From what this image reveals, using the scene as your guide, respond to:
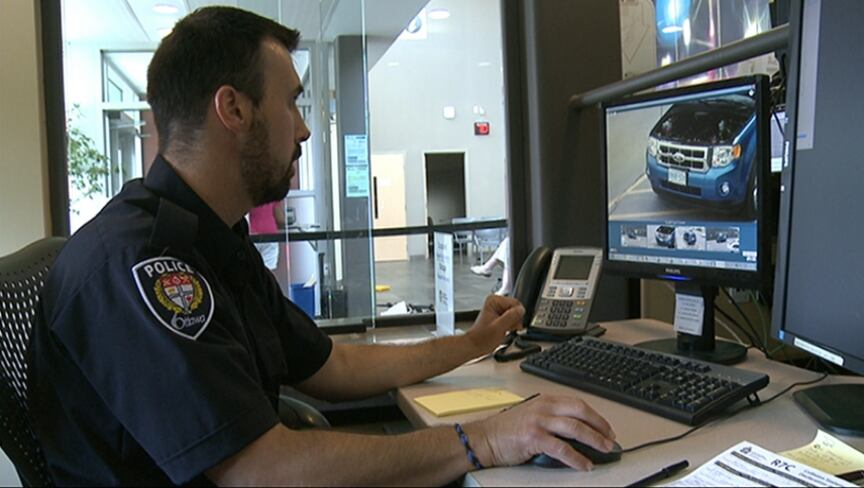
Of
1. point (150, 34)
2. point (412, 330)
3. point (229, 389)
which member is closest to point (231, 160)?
point (229, 389)

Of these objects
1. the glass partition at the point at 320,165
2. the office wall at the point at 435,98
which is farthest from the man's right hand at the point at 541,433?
the office wall at the point at 435,98

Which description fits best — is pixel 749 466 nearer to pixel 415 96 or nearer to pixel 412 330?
pixel 412 330

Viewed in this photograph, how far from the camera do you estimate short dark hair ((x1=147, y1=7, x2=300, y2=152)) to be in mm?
1105

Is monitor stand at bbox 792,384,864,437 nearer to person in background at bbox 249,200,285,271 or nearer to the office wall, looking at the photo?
person in background at bbox 249,200,285,271

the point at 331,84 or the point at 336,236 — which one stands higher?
Answer: the point at 331,84

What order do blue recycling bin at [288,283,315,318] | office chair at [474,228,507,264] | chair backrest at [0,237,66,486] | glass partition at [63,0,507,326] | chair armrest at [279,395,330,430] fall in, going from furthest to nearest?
blue recycling bin at [288,283,315,318]
office chair at [474,228,507,264]
glass partition at [63,0,507,326]
chair armrest at [279,395,330,430]
chair backrest at [0,237,66,486]

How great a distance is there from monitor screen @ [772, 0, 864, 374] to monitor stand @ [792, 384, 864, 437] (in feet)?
0.30

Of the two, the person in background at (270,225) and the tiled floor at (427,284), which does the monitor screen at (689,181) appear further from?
the person in background at (270,225)

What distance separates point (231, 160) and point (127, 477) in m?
0.50

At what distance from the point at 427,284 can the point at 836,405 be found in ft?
5.66

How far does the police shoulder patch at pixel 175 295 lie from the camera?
860 millimetres

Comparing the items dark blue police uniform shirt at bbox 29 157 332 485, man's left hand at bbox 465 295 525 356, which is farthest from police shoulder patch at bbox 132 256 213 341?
man's left hand at bbox 465 295 525 356

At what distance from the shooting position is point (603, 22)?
2197mm

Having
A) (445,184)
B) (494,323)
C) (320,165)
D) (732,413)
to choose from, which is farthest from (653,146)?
(445,184)
